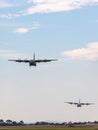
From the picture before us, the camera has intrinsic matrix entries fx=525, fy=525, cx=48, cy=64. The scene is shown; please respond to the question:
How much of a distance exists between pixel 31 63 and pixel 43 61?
16.3 feet

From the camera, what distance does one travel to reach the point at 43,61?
6358 inches

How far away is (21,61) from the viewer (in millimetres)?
163375

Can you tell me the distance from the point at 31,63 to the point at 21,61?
6227 millimetres

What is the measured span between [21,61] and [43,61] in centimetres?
712

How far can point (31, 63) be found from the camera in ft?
519
